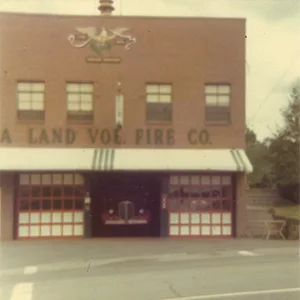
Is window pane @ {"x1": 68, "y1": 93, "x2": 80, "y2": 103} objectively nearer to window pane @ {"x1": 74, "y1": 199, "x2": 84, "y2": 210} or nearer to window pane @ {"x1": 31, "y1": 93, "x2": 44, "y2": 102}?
window pane @ {"x1": 31, "y1": 93, "x2": 44, "y2": 102}

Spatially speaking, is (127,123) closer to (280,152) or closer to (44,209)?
(44,209)

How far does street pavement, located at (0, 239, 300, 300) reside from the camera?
11703mm

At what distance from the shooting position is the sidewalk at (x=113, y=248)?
1736cm

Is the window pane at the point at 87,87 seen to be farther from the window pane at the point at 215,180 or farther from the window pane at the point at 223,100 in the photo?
the window pane at the point at 215,180

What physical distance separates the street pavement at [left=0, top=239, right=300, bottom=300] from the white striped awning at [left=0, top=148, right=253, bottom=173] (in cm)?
245

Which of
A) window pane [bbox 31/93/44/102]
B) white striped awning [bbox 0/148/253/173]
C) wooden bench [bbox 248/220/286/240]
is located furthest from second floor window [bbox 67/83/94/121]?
wooden bench [bbox 248/220/286/240]

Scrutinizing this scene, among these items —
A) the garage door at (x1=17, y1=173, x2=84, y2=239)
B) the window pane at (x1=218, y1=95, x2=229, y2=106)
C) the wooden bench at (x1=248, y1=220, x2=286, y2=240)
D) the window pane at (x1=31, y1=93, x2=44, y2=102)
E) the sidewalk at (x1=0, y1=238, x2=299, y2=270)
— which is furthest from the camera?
the window pane at (x1=218, y1=95, x2=229, y2=106)

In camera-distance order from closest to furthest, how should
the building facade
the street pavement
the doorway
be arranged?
1. the street pavement
2. the building facade
3. the doorway

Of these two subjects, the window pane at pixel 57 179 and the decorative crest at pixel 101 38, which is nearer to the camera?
the decorative crest at pixel 101 38

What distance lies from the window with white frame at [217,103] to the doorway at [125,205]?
118 inches

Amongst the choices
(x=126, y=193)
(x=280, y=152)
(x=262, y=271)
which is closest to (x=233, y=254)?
(x=262, y=271)

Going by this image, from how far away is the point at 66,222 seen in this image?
75.7ft

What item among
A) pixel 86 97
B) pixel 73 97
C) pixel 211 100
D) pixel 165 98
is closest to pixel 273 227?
pixel 211 100

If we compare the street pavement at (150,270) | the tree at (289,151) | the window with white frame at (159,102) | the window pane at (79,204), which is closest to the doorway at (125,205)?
the window pane at (79,204)
